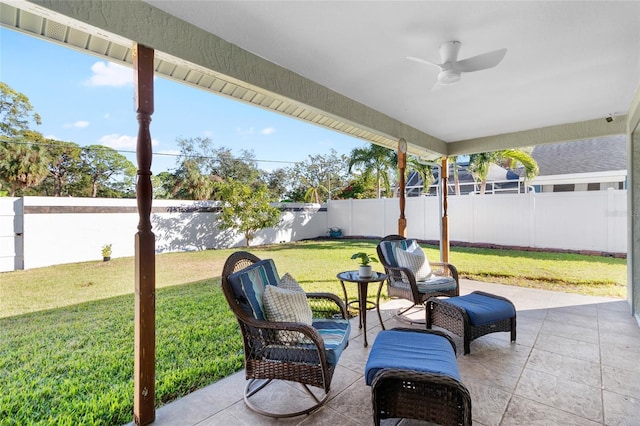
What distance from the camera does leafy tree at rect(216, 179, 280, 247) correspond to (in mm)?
9984

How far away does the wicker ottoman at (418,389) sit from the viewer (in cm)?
171

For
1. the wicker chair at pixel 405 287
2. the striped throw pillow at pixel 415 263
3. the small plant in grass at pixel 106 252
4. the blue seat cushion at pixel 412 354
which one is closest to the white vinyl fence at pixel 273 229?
the small plant in grass at pixel 106 252

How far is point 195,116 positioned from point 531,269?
15.8 m

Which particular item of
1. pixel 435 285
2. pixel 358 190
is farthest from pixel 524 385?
pixel 358 190

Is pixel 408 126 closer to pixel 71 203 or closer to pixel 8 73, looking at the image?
pixel 71 203

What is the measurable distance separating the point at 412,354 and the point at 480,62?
224 centimetres

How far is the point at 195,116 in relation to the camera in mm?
16219

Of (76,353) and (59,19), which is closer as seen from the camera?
(59,19)

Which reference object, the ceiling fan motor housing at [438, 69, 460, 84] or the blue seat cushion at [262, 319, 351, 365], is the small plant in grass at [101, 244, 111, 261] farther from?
the ceiling fan motor housing at [438, 69, 460, 84]

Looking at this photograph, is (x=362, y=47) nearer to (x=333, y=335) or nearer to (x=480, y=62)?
(x=480, y=62)

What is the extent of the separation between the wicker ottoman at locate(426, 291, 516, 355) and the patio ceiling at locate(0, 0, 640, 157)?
2296 millimetres

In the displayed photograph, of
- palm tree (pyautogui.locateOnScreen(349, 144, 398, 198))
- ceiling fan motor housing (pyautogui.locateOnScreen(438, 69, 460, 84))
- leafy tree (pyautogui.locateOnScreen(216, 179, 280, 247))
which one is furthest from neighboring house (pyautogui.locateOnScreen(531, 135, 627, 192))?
ceiling fan motor housing (pyautogui.locateOnScreen(438, 69, 460, 84))

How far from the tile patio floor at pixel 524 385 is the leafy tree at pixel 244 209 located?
23.9ft

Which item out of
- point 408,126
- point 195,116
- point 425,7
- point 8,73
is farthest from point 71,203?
point 195,116
